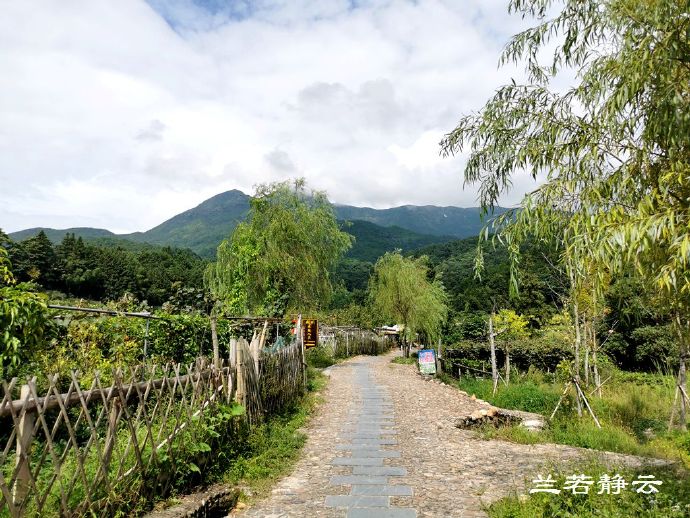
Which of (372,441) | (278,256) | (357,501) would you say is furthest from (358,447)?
(278,256)

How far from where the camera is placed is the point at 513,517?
3.85m

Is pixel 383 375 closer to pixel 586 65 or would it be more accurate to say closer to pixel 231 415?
pixel 231 415

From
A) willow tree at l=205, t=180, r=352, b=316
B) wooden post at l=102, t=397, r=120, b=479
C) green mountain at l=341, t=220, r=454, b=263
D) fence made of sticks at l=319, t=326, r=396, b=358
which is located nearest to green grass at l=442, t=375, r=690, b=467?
wooden post at l=102, t=397, r=120, b=479

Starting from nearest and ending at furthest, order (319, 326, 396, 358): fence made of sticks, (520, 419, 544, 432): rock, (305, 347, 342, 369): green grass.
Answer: (520, 419, 544, 432): rock < (305, 347, 342, 369): green grass < (319, 326, 396, 358): fence made of sticks

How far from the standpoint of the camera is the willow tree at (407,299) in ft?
79.0

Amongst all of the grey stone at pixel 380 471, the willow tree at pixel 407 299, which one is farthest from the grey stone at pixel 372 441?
the willow tree at pixel 407 299

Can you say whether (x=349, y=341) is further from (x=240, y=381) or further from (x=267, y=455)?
(x=267, y=455)

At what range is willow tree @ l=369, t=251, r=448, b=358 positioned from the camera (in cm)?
2409

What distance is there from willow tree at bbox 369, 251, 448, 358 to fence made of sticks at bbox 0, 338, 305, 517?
1747 cm

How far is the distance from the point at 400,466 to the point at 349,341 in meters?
21.9

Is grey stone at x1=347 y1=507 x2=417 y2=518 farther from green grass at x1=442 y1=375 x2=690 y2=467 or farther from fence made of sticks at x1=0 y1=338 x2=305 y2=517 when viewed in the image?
green grass at x1=442 y1=375 x2=690 y2=467

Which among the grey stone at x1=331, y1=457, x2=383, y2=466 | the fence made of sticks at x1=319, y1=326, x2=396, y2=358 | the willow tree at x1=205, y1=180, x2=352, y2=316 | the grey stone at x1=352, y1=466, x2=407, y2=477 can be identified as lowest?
the fence made of sticks at x1=319, y1=326, x2=396, y2=358

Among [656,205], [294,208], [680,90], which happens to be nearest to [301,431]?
[656,205]

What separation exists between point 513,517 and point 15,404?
373cm
